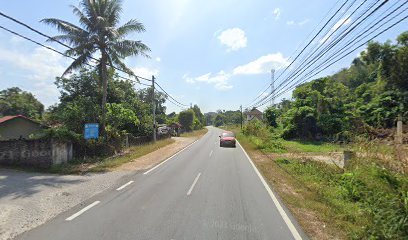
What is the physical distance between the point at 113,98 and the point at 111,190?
25413mm

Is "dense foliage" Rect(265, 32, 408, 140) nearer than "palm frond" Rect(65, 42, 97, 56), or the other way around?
"palm frond" Rect(65, 42, 97, 56)

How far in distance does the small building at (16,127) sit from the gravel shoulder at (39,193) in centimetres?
1078

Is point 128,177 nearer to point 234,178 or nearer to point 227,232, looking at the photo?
point 234,178

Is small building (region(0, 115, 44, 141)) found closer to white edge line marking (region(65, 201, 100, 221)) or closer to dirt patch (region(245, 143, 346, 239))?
white edge line marking (region(65, 201, 100, 221))

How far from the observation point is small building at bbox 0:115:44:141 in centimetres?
2342

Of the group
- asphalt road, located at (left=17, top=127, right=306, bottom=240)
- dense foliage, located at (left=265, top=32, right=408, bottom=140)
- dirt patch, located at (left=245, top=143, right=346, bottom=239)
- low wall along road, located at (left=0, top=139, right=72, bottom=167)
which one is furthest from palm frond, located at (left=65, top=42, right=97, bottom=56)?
dense foliage, located at (left=265, top=32, right=408, bottom=140)

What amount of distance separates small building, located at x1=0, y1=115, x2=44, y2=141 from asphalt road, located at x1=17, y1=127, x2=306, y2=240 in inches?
701

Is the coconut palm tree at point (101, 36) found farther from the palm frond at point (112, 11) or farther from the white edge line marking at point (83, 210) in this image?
the white edge line marking at point (83, 210)

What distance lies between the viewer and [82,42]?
20.4m

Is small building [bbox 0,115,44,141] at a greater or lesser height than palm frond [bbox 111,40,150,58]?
lesser

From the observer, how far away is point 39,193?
9.62 metres

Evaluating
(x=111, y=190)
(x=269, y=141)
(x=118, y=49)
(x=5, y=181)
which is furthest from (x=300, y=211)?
(x=269, y=141)

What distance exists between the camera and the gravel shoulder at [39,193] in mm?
6730

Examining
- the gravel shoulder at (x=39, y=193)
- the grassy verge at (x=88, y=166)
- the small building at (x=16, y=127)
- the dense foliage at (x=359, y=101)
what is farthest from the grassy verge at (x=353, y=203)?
the small building at (x=16, y=127)
